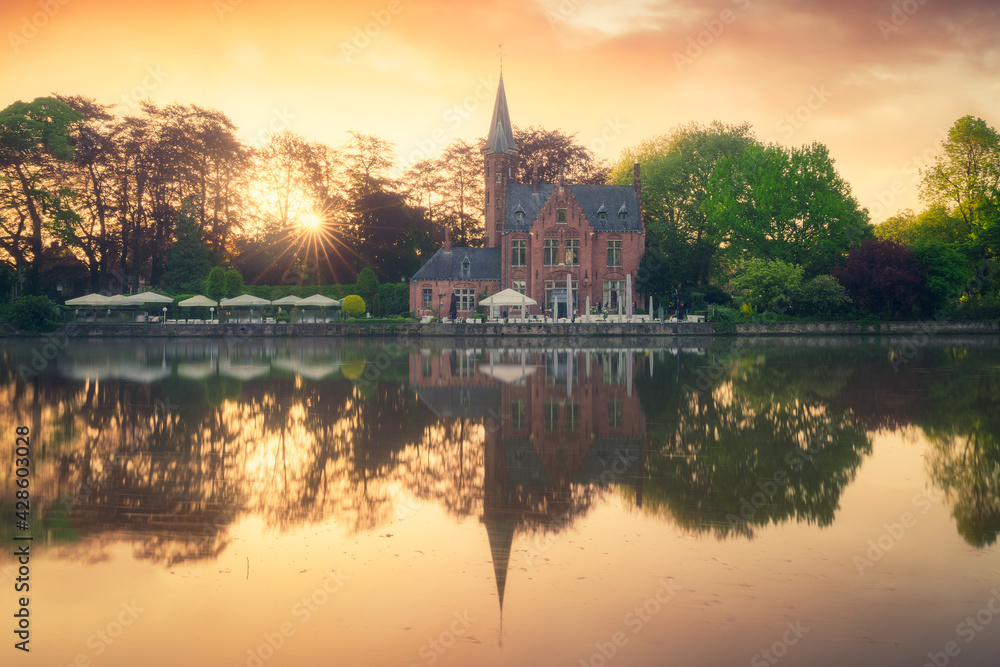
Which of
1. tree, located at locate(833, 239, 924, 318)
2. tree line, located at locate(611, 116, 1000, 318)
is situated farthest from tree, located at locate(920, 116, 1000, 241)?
tree, located at locate(833, 239, 924, 318)

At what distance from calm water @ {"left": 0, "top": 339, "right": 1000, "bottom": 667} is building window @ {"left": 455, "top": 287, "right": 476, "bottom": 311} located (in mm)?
38749

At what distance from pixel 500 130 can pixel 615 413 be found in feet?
153

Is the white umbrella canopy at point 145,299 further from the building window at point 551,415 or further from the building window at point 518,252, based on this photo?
the building window at point 551,415

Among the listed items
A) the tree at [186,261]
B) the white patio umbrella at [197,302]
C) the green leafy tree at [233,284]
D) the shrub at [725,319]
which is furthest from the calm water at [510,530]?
the tree at [186,261]

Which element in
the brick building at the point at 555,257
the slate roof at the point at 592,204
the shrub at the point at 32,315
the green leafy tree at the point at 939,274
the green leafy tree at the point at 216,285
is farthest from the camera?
the slate roof at the point at 592,204

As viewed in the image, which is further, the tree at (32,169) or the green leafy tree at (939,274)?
the tree at (32,169)

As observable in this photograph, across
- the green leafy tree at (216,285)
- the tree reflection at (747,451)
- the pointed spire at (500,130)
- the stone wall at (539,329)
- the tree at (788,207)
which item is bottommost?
the tree reflection at (747,451)

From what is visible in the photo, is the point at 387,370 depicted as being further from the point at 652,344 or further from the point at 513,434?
the point at 652,344

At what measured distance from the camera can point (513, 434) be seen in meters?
13.5

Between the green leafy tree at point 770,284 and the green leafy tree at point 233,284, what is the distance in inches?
1315

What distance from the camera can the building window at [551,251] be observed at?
55.5 meters

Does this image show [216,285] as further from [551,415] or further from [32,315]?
[551,415]

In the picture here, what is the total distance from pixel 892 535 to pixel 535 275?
47914mm

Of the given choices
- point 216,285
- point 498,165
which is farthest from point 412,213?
point 216,285
